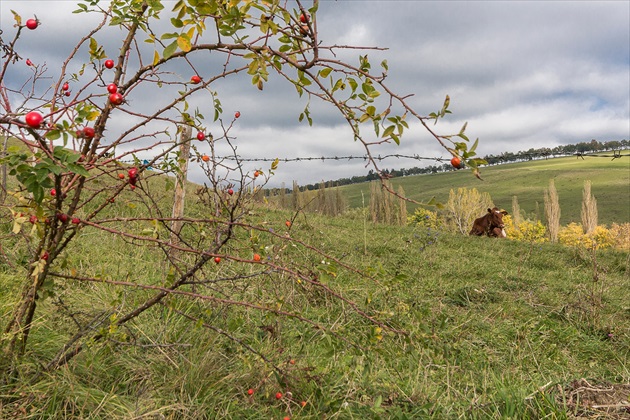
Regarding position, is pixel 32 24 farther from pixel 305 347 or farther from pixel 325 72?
pixel 305 347

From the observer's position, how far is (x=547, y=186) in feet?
286

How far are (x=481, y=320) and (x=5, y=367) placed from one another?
439 cm

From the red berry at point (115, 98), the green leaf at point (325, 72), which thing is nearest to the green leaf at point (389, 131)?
the green leaf at point (325, 72)

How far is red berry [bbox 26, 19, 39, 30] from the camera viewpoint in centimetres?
189

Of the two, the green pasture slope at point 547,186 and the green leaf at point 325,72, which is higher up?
the green leaf at point 325,72

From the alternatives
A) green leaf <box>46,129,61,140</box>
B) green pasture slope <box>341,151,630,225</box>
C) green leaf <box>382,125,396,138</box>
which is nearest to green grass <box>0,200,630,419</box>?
green leaf <box>382,125,396,138</box>

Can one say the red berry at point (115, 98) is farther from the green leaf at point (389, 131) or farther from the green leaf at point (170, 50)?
the green leaf at point (389, 131)

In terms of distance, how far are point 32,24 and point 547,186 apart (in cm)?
9660

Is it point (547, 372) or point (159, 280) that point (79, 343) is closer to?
point (159, 280)

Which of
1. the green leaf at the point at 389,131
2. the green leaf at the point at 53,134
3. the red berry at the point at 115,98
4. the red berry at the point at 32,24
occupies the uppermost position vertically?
the red berry at the point at 32,24

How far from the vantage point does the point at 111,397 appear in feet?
6.65

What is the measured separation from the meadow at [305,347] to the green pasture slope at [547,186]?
6040 cm

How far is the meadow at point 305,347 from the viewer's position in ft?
7.01

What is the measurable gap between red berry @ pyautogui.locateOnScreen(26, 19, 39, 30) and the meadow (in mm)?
836
